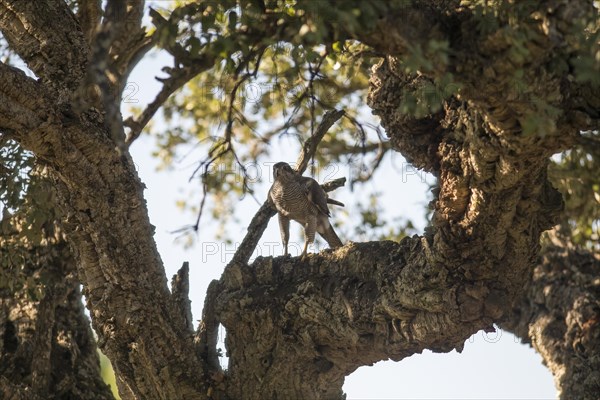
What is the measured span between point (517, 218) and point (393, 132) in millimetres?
1099

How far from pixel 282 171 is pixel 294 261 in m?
1.81

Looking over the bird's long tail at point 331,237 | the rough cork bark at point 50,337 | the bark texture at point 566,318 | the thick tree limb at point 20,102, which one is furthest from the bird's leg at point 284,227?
the thick tree limb at point 20,102

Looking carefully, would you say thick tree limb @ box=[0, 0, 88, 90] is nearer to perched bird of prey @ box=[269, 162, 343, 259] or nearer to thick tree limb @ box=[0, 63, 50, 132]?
thick tree limb @ box=[0, 63, 50, 132]

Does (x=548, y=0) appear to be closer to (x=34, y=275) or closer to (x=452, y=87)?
(x=452, y=87)

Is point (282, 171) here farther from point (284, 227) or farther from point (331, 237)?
point (331, 237)

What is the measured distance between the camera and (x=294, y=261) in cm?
648

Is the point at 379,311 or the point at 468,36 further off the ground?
the point at 468,36

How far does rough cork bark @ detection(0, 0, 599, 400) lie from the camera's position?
5023 mm

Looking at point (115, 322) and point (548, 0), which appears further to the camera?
point (115, 322)

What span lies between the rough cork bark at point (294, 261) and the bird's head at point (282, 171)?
5.32ft

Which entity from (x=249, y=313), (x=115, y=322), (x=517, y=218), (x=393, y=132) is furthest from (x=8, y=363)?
(x=517, y=218)

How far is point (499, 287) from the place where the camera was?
5.51 metres

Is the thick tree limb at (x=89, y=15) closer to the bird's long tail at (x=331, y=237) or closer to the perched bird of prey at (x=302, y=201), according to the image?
the perched bird of prey at (x=302, y=201)

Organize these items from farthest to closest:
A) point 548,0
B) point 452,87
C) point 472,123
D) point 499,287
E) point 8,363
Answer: point 8,363 → point 499,287 → point 472,123 → point 452,87 → point 548,0
